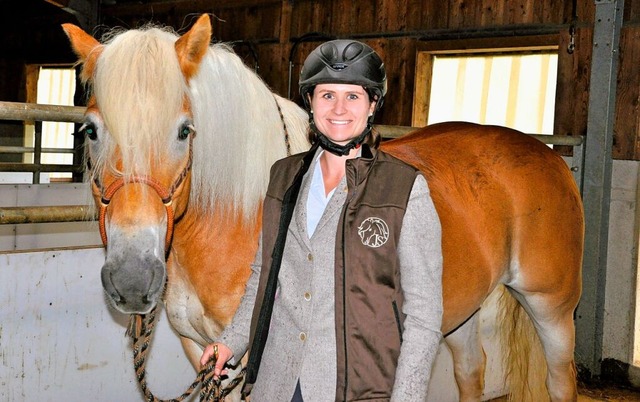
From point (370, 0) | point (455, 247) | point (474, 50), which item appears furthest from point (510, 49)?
point (455, 247)

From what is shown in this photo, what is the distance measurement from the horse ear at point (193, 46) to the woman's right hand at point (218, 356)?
0.72 m

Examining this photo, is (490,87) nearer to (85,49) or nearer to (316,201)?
(85,49)

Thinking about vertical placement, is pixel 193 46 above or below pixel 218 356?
above

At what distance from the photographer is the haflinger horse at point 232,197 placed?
1578mm

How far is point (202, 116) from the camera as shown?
183cm

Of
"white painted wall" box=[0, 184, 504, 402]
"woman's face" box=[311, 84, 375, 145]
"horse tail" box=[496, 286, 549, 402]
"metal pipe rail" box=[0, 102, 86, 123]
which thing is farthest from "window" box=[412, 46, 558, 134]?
"woman's face" box=[311, 84, 375, 145]

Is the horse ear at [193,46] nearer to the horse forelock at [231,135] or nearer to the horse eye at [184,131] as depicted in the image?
the horse forelock at [231,135]

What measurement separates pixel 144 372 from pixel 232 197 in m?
0.56

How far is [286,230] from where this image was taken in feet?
4.76

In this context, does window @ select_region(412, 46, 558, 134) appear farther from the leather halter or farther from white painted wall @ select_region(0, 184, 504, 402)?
the leather halter

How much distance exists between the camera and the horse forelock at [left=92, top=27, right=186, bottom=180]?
1.58m

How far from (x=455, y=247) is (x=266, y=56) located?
213 inches

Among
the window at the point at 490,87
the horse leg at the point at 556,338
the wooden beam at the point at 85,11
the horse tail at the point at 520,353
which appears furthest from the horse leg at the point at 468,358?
the wooden beam at the point at 85,11

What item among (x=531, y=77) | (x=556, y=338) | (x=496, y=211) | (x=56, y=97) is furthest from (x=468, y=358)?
(x=56, y=97)
